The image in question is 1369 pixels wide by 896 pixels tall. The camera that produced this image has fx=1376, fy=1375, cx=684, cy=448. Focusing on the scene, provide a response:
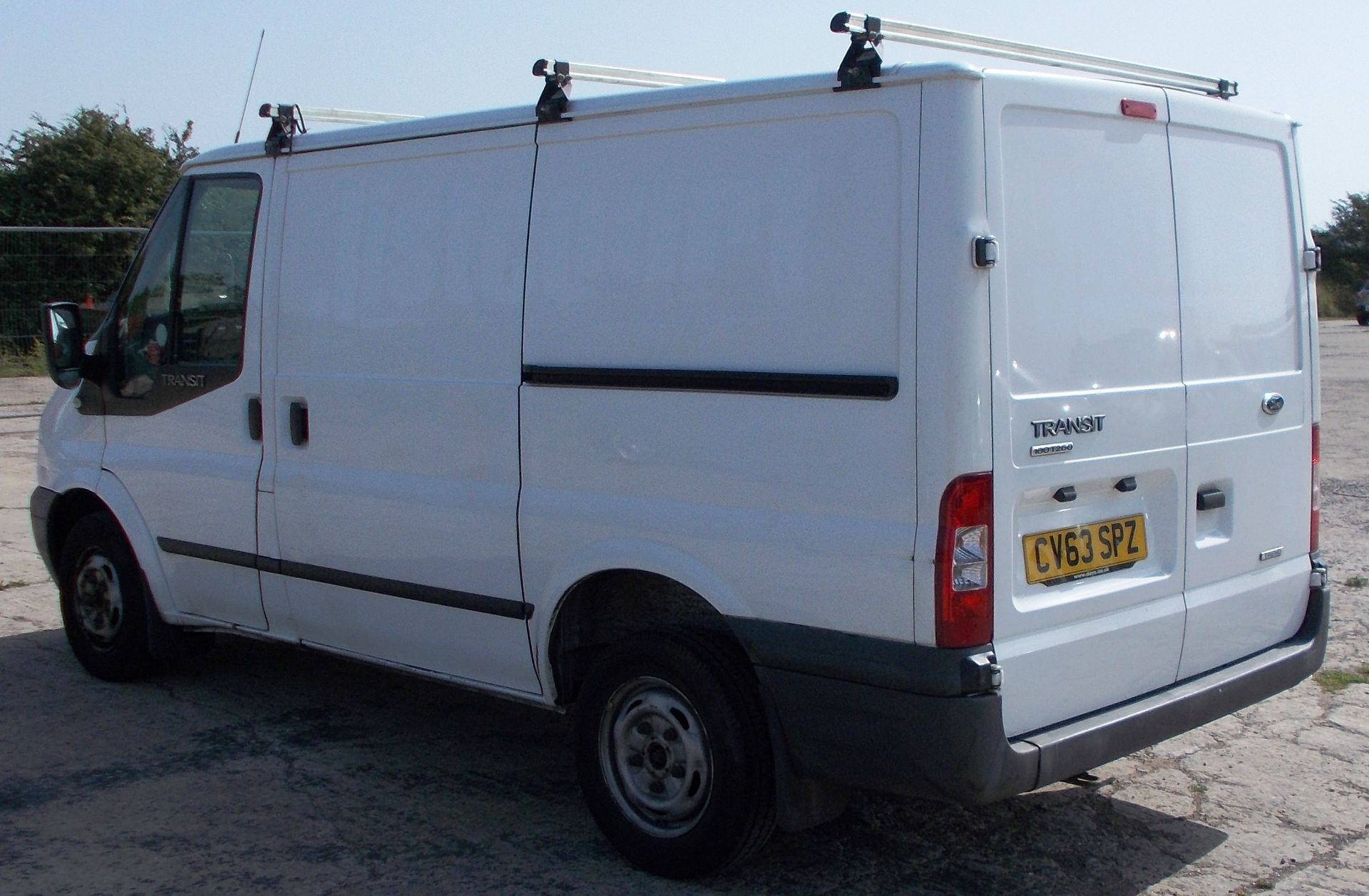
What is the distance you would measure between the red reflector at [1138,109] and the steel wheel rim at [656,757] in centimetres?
205

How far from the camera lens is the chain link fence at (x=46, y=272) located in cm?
1866

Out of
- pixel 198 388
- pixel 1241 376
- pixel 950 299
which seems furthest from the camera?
pixel 198 388

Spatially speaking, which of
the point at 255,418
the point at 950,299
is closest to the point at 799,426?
the point at 950,299

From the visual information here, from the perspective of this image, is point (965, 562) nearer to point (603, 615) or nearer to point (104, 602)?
point (603, 615)

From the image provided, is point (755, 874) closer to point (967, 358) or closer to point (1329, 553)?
point (967, 358)

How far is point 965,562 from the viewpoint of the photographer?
11.1ft

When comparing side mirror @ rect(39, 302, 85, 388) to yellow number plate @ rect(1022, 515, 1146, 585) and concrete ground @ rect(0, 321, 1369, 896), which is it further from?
yellow number plate @ rect(1022, 515, 1146, 585)

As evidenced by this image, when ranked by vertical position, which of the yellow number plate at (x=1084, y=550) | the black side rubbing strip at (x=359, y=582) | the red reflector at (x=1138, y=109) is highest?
the red reflector at (x=1138, y=109)

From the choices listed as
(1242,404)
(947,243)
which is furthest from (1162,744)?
(947,243)

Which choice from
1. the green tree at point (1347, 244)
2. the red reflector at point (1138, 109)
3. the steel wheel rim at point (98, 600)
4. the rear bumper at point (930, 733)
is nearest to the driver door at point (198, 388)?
the steel wheel rim at point (98, 600)

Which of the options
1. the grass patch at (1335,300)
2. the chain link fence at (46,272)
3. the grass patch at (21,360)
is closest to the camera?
the chain link fence at (46,272)

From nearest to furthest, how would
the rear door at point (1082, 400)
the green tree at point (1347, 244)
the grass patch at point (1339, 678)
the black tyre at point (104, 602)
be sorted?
the rear door at point (1082, 400) → the grass patch at point (1339, 678) → the black tyre at point (104, 602) → the green tree at point (1347, 244)

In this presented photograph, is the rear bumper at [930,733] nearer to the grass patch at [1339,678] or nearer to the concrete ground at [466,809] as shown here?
the concrete ground at [466,809]

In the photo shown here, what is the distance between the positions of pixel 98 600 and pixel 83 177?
1835 centimetres
